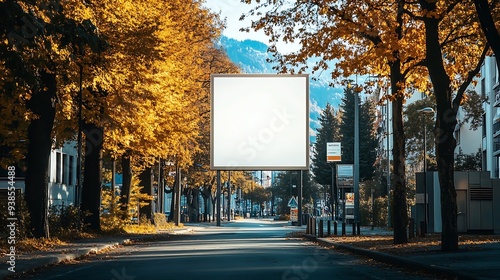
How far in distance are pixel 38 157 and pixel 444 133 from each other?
13.2 metres

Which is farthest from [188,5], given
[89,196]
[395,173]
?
[395,173]

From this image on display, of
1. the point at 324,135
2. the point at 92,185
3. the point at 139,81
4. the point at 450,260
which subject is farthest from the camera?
the point at 324,135

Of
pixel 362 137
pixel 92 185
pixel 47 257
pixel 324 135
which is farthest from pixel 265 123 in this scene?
pixel 324 135

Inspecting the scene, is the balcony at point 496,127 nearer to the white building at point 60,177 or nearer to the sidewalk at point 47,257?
the white building at point 60,177

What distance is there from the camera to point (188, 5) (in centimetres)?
5288

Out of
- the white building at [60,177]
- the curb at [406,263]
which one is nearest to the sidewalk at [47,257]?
the curb at [406,263]

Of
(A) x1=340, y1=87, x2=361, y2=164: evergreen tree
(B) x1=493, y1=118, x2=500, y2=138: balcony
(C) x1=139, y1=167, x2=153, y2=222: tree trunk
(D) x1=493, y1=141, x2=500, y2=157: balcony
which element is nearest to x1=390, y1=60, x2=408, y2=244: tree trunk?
(C) x1=139, y1=167, x2=153, y2=222: tree trunk

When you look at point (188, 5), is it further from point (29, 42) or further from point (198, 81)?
point (29, 42)

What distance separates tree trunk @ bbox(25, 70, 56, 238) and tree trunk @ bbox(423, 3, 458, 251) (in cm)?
1233

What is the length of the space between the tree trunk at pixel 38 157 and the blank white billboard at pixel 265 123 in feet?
43.3

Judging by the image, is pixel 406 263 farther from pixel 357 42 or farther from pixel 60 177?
pixel 60 177

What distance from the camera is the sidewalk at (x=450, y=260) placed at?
16656mm

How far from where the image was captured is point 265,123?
43969 mm

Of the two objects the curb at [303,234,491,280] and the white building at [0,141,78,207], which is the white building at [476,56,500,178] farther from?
the curb at [303,234,491,280]
